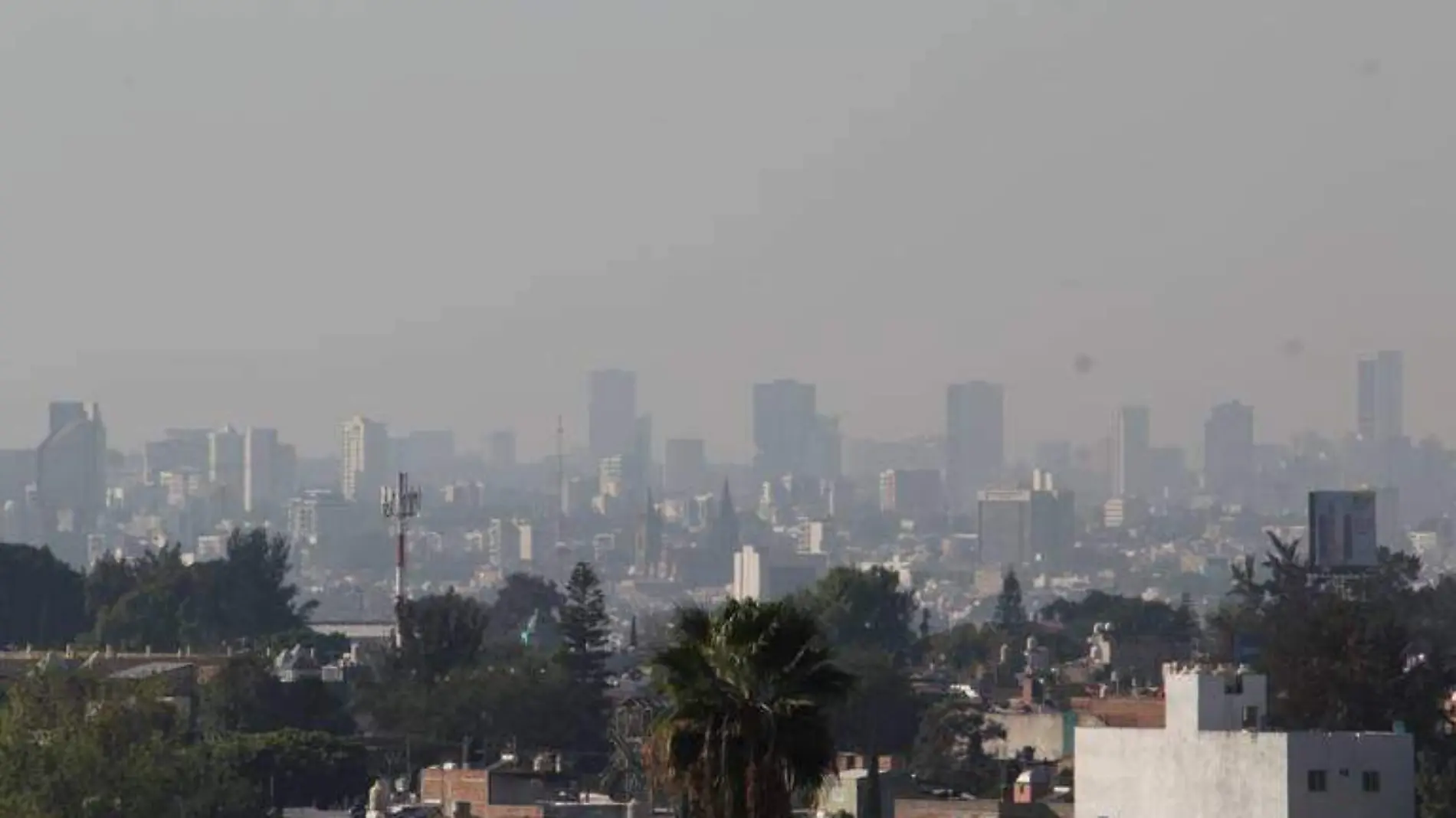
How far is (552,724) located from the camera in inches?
3893

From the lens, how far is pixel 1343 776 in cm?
5009

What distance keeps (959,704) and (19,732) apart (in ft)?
103

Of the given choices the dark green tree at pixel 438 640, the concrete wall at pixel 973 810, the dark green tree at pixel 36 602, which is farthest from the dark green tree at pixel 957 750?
the dark green tree at pixel 36 602

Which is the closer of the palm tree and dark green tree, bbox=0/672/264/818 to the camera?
the palm tree

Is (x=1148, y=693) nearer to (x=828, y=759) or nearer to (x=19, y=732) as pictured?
(x=19, y=732)

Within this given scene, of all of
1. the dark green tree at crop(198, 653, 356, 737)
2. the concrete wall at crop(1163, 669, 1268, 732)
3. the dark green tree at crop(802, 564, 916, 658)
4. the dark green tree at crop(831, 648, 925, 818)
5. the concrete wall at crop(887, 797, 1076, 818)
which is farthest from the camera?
the dark green tree at crop(802, 564, 916, 658)

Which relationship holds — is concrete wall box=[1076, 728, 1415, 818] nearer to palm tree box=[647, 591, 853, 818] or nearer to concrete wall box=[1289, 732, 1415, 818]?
concrete wall box=[1289, 732, 1415, 818]

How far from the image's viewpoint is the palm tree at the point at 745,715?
3119 centimetres

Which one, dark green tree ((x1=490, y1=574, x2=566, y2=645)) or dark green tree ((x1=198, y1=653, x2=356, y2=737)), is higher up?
dark green tree ((x1=490, y1=574, x2=566, y2=645))

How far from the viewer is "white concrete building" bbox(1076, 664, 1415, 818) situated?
49.7 m

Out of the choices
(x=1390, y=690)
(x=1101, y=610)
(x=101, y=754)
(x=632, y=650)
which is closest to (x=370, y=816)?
(x=101, y=754)

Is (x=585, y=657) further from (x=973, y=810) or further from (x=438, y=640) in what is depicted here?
(x=973, y=810)

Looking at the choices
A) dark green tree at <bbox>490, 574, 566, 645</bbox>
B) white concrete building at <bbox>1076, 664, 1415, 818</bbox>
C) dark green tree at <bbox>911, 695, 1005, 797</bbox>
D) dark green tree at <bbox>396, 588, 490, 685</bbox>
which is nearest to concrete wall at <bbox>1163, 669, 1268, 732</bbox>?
white concrete building at <bbox>1076, 664, 1415, 818</bbox>

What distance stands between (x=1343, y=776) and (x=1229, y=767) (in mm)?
1125
